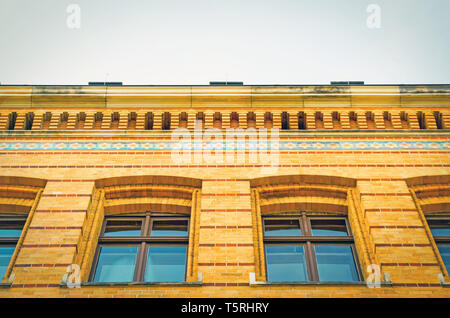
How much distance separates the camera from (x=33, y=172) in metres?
9.77

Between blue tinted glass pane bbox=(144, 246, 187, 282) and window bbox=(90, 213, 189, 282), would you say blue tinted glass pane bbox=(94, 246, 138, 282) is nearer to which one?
window bbox=(90, 213, 189, 282)

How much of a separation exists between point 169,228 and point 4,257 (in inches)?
121

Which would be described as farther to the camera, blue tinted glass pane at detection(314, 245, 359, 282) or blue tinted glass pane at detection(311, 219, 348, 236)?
blue tinted glass pane at detection(311, 219, 348, 236)

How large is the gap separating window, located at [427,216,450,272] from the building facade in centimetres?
2

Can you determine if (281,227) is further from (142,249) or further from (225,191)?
(142,249)

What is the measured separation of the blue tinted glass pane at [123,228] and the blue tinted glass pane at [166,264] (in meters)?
0.66

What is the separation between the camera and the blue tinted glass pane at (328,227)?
9297 millimetres

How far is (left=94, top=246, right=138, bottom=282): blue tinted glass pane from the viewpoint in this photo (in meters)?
8.38

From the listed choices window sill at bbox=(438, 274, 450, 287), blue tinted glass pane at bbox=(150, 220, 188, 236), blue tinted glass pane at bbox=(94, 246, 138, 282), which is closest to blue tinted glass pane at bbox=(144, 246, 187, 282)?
blue tinted glass pane at bbox=(94, 246, 138, 282)

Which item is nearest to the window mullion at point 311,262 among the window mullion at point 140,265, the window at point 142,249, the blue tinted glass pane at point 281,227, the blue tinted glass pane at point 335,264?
the blue tinted glass pane at point 335,264

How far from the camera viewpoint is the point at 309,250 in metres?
8.74

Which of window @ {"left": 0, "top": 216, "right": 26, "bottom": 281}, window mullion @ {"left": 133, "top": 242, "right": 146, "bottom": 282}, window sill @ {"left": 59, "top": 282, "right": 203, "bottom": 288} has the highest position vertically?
window @ {"left": 0, "top": 216, "right": 26, "bottom": 281}

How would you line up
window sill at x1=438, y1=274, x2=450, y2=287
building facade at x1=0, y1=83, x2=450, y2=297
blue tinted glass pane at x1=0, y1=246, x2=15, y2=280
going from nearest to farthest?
window sill at x1=438, y1=274, x2=450, y2=287, building facade at x1=0, y1=83, x2=450, y2=297, blue tinted glass pane at x1=0, y1=246, x2=15, y2=280

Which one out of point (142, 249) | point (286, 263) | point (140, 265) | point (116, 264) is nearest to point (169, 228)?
point (142, 249)
